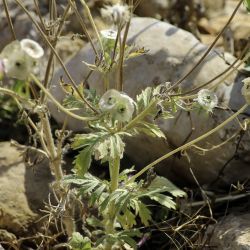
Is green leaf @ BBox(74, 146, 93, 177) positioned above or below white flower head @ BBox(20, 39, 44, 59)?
below

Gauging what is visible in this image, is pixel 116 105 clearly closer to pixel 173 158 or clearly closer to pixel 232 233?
pixel 232 233

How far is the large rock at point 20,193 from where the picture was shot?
9.22 ft

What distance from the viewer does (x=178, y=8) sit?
13.7 feet

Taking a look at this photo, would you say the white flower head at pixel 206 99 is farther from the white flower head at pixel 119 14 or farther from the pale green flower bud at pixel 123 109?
the white flower head at pixel 119 14

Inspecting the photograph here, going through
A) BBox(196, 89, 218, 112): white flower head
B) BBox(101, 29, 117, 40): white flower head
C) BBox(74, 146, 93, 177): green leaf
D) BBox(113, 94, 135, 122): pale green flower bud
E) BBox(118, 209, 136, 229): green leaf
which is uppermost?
BBox(101, 29, 117, 40): white flower head

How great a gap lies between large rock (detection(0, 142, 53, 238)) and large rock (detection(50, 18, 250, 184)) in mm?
475

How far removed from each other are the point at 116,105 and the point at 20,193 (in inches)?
48.2

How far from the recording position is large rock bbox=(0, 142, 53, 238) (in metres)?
2.81

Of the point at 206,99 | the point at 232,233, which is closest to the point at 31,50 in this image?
the point at 206,99

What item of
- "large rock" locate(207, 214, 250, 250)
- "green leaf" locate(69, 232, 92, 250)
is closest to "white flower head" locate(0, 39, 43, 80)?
"green leaf" locate(69, 232, 92, 250)

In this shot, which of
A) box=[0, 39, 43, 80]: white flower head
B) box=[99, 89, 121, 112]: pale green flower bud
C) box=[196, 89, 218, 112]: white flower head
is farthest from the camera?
box=[196, 89, 218, 112]: white flower head

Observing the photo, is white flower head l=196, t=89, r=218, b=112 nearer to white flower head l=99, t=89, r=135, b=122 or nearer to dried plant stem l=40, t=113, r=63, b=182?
white flower head l=99, t=89, r=135, b=122

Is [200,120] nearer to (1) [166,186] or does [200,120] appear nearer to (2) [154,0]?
(1) [166,186]

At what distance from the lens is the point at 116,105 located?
184cm
